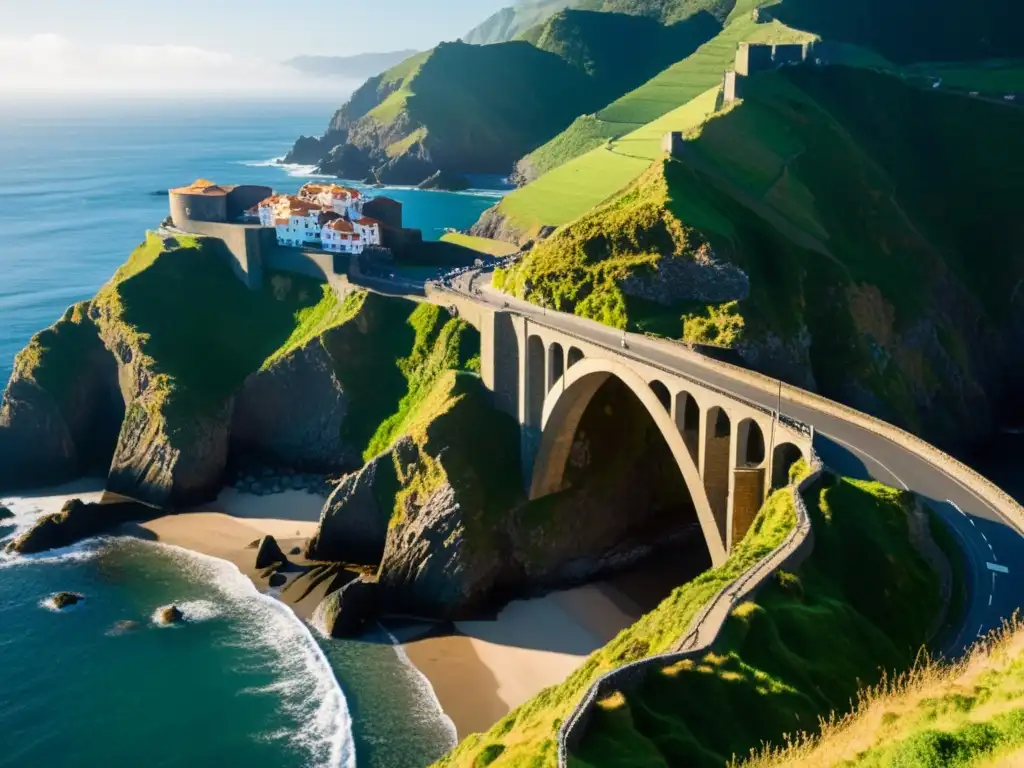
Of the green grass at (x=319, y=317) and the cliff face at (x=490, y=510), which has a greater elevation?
the green grass at (x=319, y=317)

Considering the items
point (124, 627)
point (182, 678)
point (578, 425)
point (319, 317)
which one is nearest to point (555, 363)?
point (578, 425)

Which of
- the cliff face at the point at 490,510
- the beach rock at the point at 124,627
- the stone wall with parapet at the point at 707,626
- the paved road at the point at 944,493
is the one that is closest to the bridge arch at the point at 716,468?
the paved road at the point at 944,493

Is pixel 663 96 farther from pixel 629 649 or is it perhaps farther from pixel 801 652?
pixel 801 652

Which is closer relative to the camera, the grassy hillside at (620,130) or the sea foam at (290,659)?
the sea foam at (290,659)

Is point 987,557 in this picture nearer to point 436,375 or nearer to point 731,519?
point 731,519

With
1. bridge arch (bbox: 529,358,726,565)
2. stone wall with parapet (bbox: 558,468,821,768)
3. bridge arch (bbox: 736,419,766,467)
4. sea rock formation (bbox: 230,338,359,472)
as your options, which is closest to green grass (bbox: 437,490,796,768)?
stone wall with parapet (bbox: 558,468,821,768)

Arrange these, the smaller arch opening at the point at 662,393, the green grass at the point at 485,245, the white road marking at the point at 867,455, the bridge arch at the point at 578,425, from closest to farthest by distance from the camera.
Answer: the white road marking at the point at 867,455, the bridge arch at the point at 578,425, the smaller arch opening at the point at 662,393, the green grass at the point at 485,245

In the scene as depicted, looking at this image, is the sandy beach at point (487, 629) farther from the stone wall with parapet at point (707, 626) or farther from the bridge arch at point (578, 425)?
the stone wall with parapet at point (707, 626)
